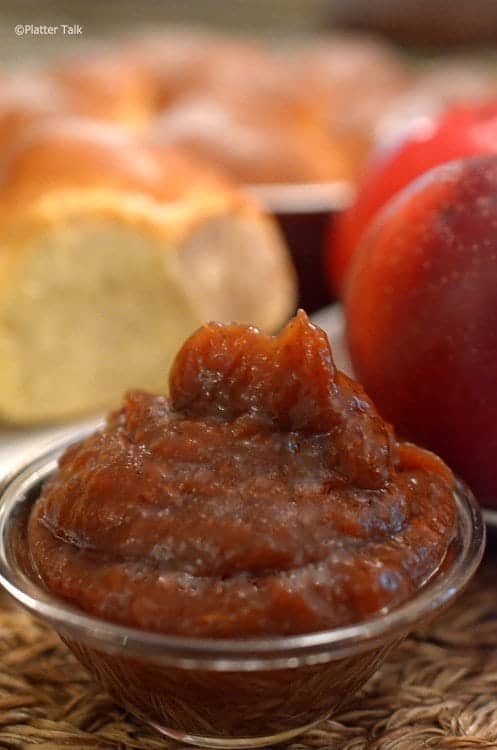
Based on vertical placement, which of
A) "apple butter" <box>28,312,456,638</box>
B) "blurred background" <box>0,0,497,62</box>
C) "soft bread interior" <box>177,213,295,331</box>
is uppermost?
"blurred background" <box>0,0,497,62</box>

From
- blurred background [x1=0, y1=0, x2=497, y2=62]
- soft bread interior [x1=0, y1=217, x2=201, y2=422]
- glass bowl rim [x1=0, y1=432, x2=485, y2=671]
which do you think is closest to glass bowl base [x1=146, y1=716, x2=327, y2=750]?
glass bowl rim [x1=0, y1=432, x2=485, y2=671]

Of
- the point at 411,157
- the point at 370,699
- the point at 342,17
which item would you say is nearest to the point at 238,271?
the point at 411,157

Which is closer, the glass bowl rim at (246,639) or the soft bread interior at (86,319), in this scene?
the glass bowl rim at (246,639)

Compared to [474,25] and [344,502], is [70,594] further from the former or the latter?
[474,25]

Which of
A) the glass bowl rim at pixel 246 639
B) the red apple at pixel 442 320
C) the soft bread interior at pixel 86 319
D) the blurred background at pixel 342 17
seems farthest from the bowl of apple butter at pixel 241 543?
the blurred background at pixel 342 17

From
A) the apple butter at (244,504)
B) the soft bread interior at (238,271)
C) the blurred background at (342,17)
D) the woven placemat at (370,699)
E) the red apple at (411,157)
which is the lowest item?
the woven placemat at (370,699)

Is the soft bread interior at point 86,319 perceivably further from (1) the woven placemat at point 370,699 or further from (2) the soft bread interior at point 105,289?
(1) the woven placemat at point 370,699

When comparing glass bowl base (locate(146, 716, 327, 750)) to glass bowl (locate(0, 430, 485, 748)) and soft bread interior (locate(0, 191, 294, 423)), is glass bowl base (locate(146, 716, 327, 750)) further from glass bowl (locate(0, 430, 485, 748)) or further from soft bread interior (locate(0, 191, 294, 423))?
soft bread interior (locate(0, 191, 294, 423))

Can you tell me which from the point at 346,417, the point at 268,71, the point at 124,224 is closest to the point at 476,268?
the point at 346,417
